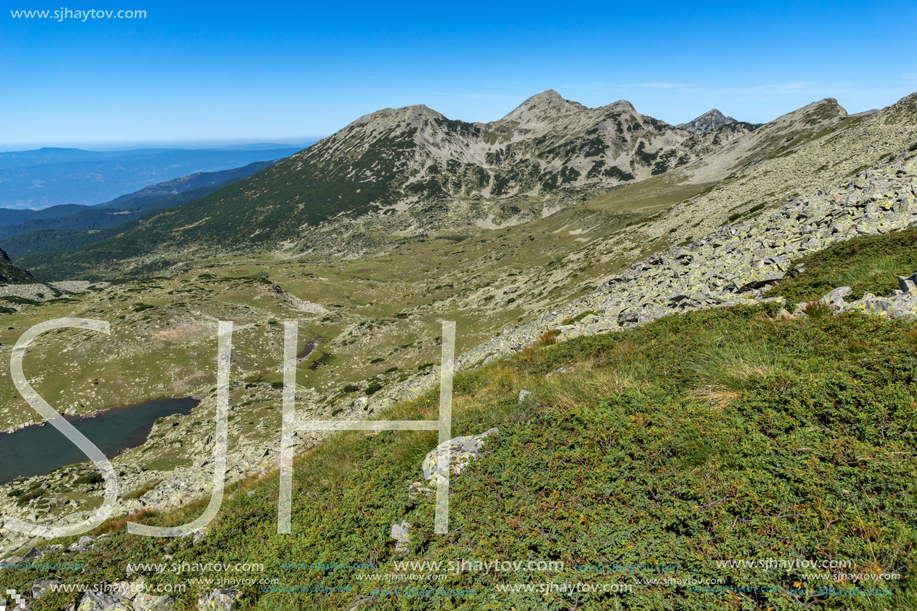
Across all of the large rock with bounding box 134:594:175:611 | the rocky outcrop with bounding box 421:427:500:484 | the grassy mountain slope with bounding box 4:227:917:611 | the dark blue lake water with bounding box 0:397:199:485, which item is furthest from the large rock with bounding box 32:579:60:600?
the dark blue lake water with bounding box 0:397:199:485

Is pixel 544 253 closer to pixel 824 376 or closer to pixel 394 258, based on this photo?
pixel 394 258

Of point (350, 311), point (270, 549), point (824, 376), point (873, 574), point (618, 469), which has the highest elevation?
point (824, 376)

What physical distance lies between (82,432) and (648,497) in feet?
238

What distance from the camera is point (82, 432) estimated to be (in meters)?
51.7

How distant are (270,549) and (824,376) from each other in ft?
41.6

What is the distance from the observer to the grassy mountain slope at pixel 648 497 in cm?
495

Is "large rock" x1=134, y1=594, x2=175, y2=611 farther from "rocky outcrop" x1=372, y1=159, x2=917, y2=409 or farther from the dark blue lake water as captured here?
the dark blue lake water

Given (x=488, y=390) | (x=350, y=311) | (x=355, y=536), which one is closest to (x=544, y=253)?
(x=350, y=311)

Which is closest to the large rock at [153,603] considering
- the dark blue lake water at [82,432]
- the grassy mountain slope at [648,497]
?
the grassy mountain slope at [648,497]

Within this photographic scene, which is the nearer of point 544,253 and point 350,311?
point 350,311

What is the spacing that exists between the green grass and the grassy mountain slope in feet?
11.4

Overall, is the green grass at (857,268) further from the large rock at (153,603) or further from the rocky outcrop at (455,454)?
the large rock at (153,603)

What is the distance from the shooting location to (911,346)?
25.8ft

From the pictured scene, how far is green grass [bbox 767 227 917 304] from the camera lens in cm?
1245
